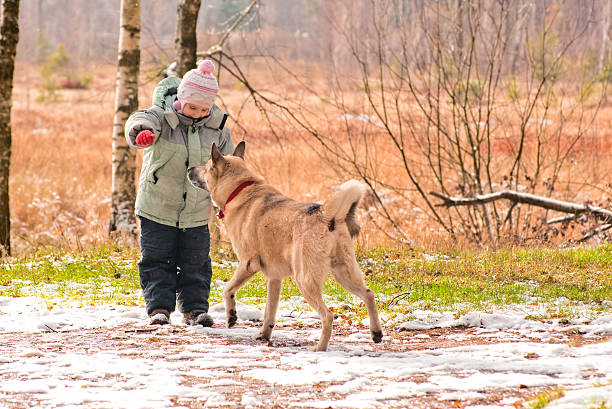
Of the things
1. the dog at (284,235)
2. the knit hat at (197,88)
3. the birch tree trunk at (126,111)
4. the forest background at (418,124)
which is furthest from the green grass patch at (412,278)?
the knit hat at (197,88)

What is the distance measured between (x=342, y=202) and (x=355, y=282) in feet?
2.04

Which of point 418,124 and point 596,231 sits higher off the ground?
point 418,124

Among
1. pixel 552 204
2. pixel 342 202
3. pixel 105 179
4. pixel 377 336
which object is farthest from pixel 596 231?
pixel 105 179

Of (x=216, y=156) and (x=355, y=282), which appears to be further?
(x=216, y=156)

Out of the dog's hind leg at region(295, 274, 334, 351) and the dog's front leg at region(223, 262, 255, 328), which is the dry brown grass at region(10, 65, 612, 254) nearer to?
the dog's front leg at region(223, 262, 255, 328)

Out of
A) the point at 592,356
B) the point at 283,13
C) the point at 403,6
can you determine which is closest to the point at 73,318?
the point at 592,356

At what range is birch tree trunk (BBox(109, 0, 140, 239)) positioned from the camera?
1041cm

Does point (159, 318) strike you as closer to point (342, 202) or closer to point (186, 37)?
point (342, 202)

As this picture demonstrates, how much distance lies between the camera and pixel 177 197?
6016mm

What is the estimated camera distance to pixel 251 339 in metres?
5.40

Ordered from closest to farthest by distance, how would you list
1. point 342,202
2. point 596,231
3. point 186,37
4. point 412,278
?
point 342,202 → point 412,278 → point 186,37 → point 596,231

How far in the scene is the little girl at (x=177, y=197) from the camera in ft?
19.3

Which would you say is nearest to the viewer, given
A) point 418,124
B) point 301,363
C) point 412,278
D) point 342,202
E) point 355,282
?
point 301,363

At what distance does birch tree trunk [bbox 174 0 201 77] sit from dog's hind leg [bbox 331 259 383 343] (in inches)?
245
